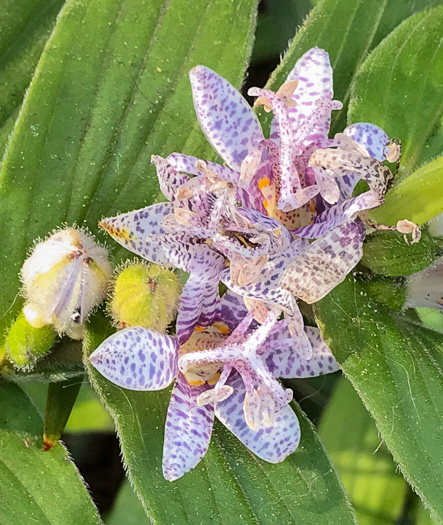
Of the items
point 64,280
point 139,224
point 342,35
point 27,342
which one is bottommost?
point 27,342

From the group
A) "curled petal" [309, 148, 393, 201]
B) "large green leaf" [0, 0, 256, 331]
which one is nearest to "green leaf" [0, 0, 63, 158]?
"large green leaf" [0, 0, 256, 331]

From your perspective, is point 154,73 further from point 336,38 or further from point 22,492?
point 22,492

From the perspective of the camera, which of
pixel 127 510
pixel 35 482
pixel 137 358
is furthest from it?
pixel 127 510

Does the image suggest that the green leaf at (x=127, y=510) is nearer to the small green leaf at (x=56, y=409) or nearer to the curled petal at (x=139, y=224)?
the small green leaf at (x=56, y=409)

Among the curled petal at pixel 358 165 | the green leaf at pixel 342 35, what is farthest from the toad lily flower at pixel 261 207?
the green leaf at pixel 342 35

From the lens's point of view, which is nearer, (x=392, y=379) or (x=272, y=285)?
(x=272, y=285)

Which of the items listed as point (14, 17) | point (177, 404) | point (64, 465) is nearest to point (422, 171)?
point (177, 404)

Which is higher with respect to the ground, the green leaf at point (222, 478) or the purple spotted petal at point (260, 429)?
the purple spotted petal at point (260, 429)

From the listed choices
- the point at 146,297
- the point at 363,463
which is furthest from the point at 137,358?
the point at 363,463

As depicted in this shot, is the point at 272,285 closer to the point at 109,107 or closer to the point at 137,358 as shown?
the point at 137,358
